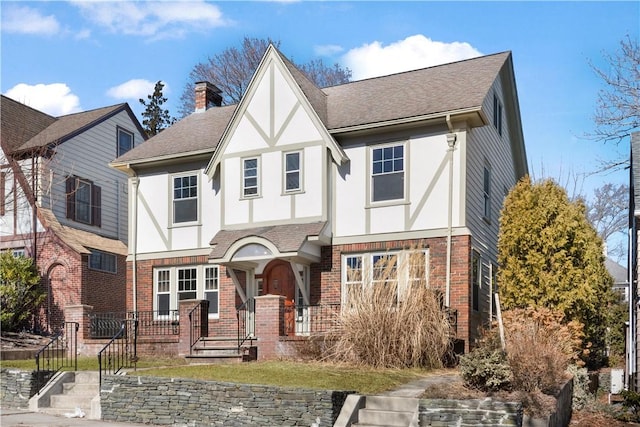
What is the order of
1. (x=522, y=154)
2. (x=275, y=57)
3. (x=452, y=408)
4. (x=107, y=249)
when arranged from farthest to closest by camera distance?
(x=107, y=249) < (x=522, y=154) < (x=275, y=57) < (x=452, y=408)

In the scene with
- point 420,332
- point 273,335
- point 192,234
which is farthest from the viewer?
point 192,234

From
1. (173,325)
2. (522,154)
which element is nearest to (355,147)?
(173,325)

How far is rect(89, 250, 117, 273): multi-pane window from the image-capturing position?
28109 millimetres

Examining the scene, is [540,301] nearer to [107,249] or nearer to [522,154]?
[522,154]

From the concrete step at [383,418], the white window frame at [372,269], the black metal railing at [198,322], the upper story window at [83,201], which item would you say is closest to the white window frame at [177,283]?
the black metal railing at [198,322]

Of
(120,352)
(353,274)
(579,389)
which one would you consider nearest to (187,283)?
(120,352)

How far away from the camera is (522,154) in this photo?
27.1 meters

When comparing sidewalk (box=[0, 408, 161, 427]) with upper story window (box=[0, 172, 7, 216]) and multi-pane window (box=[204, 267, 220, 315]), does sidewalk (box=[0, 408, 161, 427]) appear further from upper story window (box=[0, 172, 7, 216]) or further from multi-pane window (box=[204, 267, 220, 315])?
upper story window (box=[0, 172, 7, 216])

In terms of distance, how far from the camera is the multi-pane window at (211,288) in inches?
865

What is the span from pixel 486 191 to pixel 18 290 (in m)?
16.6

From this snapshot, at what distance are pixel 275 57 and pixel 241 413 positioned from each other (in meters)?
11.5

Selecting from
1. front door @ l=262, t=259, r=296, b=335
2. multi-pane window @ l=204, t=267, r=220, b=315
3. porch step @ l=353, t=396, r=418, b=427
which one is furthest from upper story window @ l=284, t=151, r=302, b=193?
porch step @ l=353, t=396, r=418, b=427

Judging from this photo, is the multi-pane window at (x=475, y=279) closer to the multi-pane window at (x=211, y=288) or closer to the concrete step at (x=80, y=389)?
the multi-pane window at (x=211, y=288)

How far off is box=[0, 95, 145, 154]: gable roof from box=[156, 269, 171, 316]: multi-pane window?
9077 millimetres
